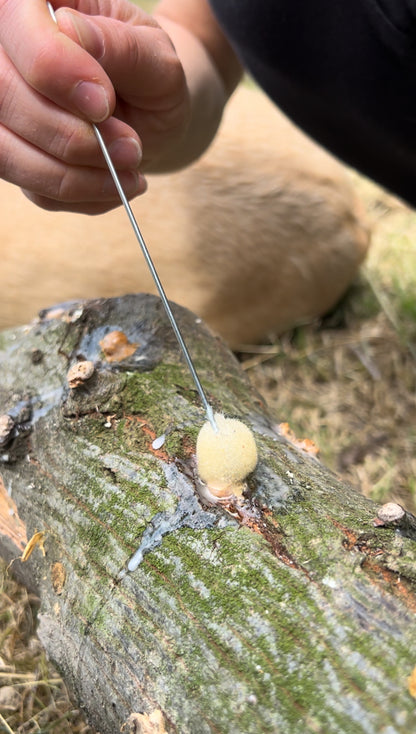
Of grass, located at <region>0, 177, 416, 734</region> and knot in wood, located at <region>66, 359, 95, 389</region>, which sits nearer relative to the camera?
knot in wood, located at <region>66, 359, 95, 389</region>

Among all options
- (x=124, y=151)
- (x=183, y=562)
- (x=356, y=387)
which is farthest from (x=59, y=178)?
(x=356, y=387)

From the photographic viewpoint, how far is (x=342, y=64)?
1.40 metres

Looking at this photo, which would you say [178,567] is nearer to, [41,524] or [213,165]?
[41,524]

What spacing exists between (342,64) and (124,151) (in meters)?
0.75

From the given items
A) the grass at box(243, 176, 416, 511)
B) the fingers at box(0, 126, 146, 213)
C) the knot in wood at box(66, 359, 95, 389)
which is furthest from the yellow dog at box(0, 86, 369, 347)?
the knot in wood at box(66, 359, 95, 389)

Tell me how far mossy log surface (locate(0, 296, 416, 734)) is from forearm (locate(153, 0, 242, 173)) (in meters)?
0.56

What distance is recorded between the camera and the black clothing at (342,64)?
1304mm

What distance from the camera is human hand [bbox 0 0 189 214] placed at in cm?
78

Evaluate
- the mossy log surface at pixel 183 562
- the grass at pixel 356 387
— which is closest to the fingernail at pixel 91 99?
the mossy log surface at pixel 183 562

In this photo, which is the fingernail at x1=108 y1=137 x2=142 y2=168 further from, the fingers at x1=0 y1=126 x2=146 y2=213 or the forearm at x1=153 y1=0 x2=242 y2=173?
the forearm at x1=153 y1=0 x2=242 y2=173

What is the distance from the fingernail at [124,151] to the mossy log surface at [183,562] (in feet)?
0.80

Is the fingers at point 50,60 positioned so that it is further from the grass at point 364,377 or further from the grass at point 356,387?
the grass at point 364,377

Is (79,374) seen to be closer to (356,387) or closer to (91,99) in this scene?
(91,99)

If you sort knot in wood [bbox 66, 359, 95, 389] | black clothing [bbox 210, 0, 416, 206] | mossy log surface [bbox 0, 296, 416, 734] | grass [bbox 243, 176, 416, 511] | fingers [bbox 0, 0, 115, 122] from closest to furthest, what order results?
1. mossy log surface [bbox 0, 296, 416, 734]
2. fingers [bbox 0, 0, 115, 122]
3. knot in wood [bbox 66, 359, 95, 389]
4. black clothing [bbox 210, 0, 416, 206]
5. grass [bbox 243, 176, 416, 511]
